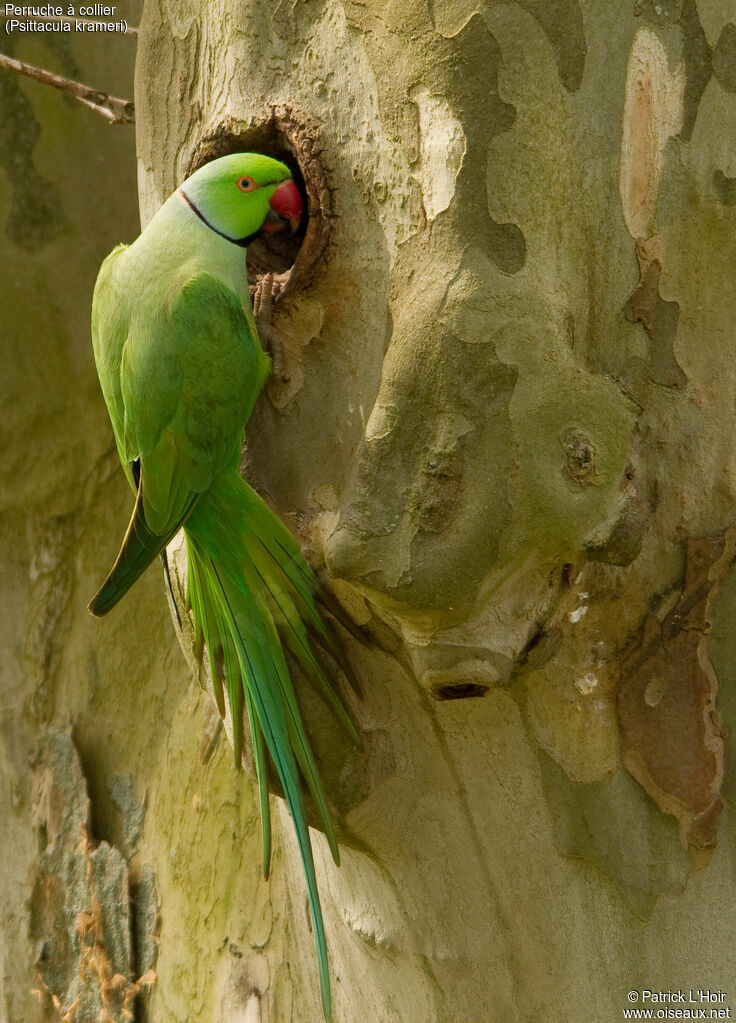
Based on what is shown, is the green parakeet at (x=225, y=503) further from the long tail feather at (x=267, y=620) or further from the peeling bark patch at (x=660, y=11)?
the peeling bark patch at (x=660, y=11)

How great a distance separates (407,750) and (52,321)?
1.31 meters

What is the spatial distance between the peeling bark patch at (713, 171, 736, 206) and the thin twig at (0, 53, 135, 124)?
1068 mm

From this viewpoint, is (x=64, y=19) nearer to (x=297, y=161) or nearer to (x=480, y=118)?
(x=297, y=161)

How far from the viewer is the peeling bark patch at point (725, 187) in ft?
4.48

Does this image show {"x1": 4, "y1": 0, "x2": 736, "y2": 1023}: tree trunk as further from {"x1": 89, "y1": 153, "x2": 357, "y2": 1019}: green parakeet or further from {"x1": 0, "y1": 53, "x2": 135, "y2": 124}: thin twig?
{"x1": 0, "y1": 53, "x2": 135, "y2": 124}: thin twig

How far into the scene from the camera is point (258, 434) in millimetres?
1500

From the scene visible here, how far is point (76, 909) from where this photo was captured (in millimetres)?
2141

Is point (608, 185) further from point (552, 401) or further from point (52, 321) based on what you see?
point (52, 321)

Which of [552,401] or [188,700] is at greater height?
[552,401]

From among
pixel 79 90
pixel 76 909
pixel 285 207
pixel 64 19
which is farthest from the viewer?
pixel 76 909

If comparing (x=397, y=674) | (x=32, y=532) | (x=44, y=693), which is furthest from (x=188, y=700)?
(x=397, y=674)

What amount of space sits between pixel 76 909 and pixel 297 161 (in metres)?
1.58

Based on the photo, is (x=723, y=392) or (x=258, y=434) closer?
(x=723, y=392)

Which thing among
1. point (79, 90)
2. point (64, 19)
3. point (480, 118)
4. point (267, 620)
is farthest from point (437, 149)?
point (64, 19)
